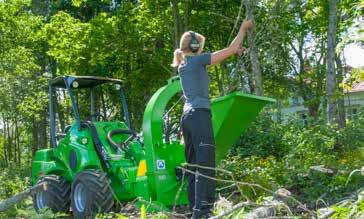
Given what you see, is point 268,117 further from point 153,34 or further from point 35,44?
point 35,44

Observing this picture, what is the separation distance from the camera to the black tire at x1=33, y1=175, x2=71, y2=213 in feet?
31.6

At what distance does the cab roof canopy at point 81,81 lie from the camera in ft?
31.4

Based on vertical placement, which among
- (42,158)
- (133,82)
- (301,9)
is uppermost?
(301,9)

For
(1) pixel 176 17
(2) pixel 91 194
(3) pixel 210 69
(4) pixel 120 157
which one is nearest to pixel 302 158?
(4) pixel 120 157

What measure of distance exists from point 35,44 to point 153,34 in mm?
7962

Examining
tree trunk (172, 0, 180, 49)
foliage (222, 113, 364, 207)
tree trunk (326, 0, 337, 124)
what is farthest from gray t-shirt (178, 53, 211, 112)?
tree trunk (172, 0, 180, 49)

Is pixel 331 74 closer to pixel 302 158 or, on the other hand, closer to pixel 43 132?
pixel 302 158

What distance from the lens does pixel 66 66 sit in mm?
23844

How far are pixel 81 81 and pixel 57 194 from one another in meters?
1.81

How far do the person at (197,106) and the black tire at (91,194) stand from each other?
182 centimetres

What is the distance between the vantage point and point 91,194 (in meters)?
8.31

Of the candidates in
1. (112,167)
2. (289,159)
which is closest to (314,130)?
(289,159)

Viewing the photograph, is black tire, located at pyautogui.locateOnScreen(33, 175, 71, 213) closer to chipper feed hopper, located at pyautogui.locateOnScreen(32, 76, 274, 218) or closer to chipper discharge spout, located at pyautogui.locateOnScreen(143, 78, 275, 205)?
chipper feed hopper, located at pyautogui.locateOnScreen(32, 76, 274, 218)

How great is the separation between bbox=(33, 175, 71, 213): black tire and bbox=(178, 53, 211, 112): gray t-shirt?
3806 millimetres
